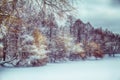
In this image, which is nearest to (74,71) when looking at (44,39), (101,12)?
(44,39)

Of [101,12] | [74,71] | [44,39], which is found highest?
[101,12]

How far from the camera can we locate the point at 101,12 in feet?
12.6

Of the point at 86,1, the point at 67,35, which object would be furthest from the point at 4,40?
the point at 86,1

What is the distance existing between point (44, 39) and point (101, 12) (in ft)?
2.17

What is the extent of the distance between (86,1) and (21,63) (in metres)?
0.96

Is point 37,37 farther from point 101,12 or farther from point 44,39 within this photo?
point 101,12

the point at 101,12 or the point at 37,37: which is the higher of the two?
the point at 101,12

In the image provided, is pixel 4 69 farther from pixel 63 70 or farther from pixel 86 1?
pixel 86 1

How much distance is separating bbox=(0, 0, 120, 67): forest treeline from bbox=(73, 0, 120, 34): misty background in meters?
0.05

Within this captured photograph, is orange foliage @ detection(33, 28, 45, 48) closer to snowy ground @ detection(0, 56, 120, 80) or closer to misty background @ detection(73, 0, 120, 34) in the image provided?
snowy ground @ detection(0, 56, 120, 80)

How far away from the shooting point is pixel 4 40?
13.0 feet

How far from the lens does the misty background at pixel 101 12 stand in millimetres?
3822

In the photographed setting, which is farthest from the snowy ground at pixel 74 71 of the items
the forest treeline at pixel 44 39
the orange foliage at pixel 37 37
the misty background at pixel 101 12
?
the misty background at pixel 101 12

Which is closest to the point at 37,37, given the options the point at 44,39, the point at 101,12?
the point at 44,39
